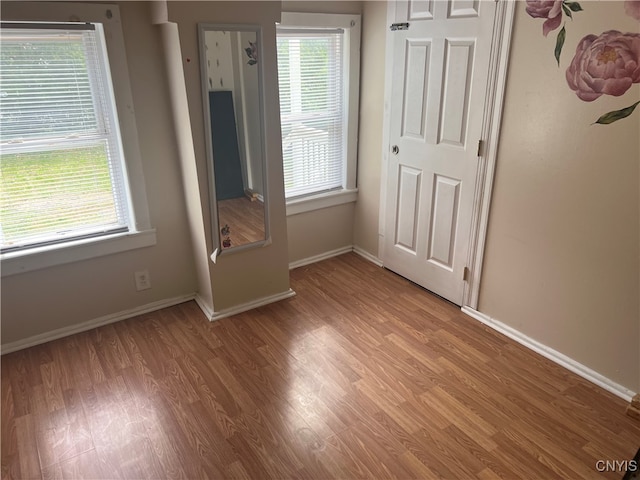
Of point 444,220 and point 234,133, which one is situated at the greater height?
point 234,133

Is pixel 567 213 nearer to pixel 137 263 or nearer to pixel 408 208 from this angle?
pixel 408 208

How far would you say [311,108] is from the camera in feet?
10.2

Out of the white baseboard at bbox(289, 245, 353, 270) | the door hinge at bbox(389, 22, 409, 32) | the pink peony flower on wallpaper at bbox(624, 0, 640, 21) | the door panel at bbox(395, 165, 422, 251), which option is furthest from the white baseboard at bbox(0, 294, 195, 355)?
the pink peony flower on wallpaper at bbox(624, 0, 640, 21)

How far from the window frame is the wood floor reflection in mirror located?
1.45ft

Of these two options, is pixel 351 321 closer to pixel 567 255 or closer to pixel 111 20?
pixel 567 255

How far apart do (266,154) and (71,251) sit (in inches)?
46.4

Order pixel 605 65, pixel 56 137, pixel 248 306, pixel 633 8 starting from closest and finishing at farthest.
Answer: pixel 633 8 < pixel 605 65 < pixel 56 137 < pixel 248 306

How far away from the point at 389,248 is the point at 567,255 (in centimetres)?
128

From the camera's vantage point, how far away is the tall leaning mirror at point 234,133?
2.28 m

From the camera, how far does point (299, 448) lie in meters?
1.85

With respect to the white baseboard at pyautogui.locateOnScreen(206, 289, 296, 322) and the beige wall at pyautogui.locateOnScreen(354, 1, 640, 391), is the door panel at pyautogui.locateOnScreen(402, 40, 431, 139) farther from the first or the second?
A: the white baseboard at pyautogui.locateOnScreen(206, 289, 296, 322)

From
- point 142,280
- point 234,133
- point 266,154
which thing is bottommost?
point 142,280

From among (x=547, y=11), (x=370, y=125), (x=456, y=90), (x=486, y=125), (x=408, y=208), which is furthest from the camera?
(x=370, y=125)

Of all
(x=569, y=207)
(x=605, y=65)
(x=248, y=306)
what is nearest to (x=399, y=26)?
(x=605, y=65)
